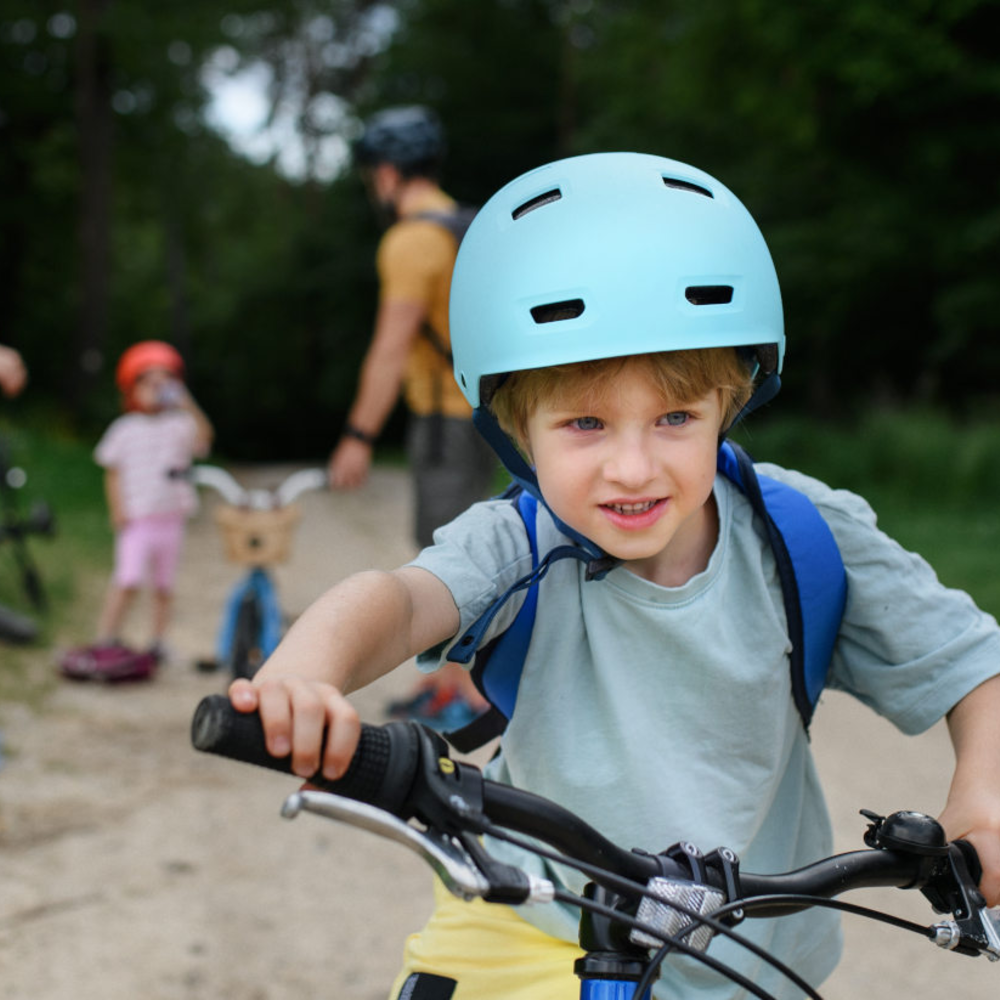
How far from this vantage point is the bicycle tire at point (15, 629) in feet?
22.6

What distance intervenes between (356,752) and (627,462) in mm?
619

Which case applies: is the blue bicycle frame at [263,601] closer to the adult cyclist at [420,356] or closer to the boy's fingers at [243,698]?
the adult cyclist at [420,356]

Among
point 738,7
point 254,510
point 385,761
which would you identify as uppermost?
point 738,7

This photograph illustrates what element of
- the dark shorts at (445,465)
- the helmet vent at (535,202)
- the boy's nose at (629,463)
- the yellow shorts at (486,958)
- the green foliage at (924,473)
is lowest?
the yellow shorts at (486,958)

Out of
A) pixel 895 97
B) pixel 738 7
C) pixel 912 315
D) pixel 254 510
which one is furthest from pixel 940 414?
pixel 254 510

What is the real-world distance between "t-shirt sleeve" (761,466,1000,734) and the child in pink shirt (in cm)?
537

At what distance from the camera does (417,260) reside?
16.2 feet

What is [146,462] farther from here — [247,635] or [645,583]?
[645,583]

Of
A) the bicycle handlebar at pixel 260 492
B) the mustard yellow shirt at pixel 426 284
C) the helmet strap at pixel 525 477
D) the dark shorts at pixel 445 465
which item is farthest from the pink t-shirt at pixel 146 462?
→ the helmet strap at pixel 525 477

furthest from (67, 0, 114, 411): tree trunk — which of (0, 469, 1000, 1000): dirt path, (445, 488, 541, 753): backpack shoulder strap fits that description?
(445, 488, 541, 753): backpack shoulder strap

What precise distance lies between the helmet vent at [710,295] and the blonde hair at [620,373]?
0.07 metres

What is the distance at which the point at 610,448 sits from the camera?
1.65 m

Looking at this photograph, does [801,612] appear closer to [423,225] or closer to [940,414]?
[423,225]

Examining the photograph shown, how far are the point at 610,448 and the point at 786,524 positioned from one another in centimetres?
39
